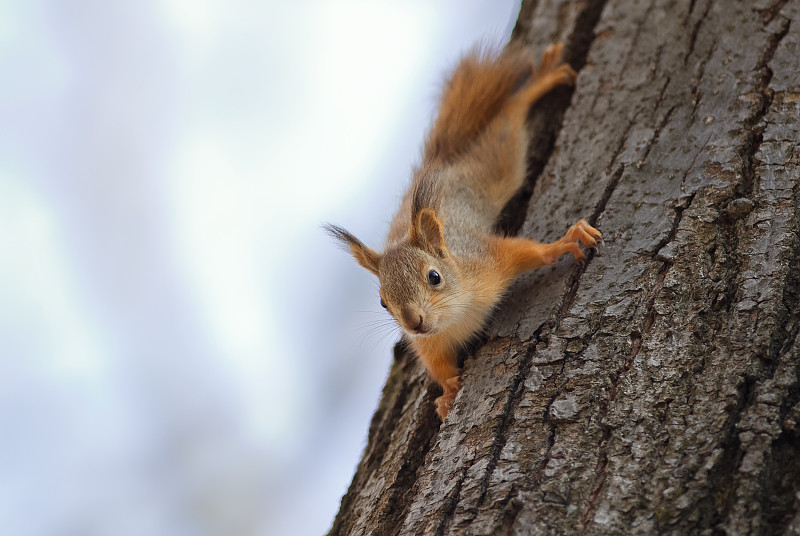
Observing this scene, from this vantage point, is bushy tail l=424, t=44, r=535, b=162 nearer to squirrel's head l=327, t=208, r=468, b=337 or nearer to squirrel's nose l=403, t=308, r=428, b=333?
squirrel's head l=327, t=208, r=468, b=337

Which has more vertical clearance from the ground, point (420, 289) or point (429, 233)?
point (429, 233)

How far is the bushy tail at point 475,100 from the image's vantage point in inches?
172

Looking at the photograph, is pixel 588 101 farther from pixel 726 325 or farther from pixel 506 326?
pixel 726 325

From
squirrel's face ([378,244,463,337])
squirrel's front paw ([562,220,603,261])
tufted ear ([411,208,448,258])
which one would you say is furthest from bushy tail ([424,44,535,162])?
squirrel's front paw ([562,220,603,261])

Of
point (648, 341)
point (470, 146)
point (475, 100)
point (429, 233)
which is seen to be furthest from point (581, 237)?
point (475, 100)

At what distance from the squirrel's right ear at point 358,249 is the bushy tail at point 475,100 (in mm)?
956

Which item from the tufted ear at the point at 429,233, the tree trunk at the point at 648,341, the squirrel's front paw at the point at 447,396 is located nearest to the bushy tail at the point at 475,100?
the tree trunk at the point at 648,341

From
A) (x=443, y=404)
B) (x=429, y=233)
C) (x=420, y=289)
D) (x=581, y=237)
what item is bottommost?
(x=443, y=404)

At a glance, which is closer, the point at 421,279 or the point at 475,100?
the point at 421,279

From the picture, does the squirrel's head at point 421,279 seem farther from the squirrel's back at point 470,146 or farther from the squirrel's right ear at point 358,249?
the squirrel's back at point 470,146

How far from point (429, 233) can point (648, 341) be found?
1.48 m

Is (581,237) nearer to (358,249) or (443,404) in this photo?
(443,404)

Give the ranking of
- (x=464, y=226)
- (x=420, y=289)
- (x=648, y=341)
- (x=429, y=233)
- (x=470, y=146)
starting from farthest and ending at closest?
(x=470, y=146) → (x=464, y=226) → (x=429, y=233) → (x=420, y=289) → (x=648, y=341)

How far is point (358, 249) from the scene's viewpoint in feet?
12.0
